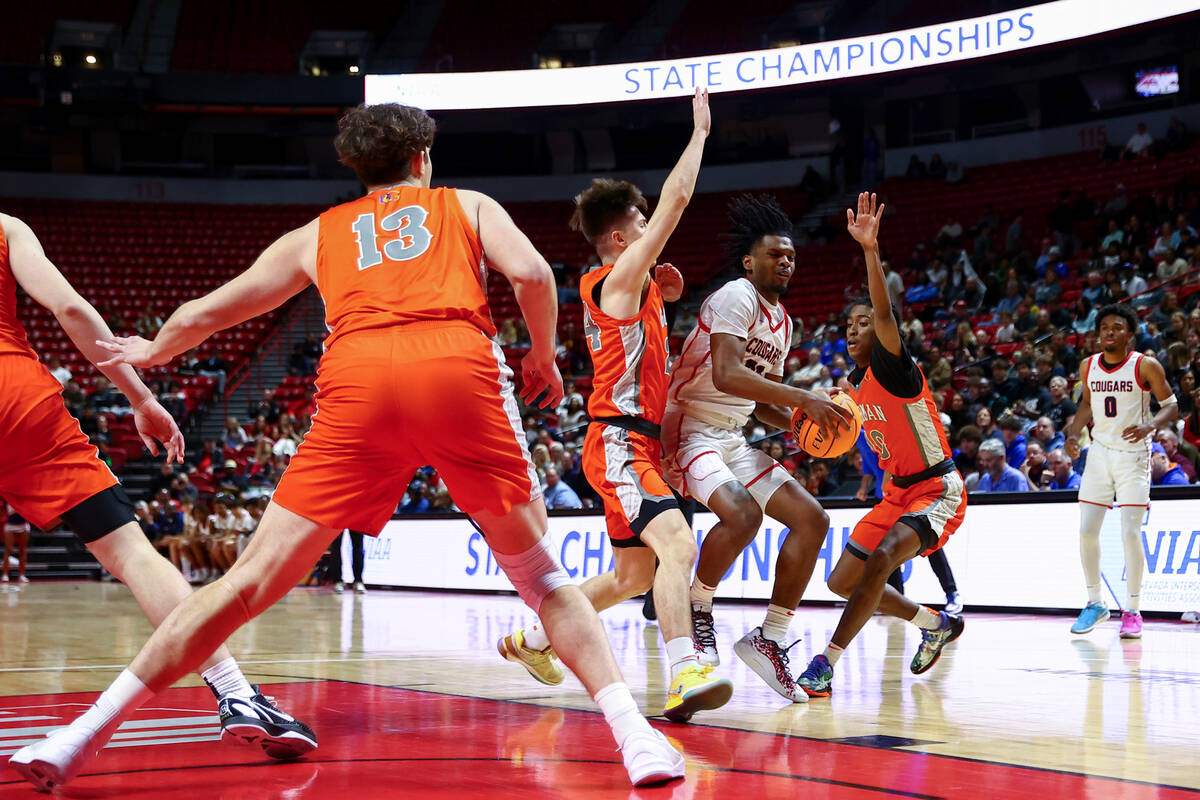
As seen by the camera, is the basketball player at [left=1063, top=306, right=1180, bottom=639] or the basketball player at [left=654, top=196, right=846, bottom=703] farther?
the basketball player at [left=1063, top=306, right=1180, bottom=639]

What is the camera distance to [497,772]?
3.27m

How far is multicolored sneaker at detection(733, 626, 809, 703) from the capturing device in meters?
4.76

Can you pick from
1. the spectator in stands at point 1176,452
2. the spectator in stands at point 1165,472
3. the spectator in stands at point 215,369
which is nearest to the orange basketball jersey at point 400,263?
the spectator in stands at point 1165,472

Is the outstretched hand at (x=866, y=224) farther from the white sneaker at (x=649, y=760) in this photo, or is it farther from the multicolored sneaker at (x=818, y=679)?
the white sneaker at (x=649, y=760)

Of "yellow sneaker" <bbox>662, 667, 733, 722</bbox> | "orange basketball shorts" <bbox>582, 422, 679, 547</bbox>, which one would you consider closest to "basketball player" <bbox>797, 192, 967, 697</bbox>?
"orange basketball shorts" <bbox>582, 422, 679, 547</bbox>

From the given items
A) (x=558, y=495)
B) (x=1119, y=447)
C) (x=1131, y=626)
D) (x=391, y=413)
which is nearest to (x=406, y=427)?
(x=391, y=413)

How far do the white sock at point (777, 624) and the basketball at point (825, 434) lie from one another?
64cm

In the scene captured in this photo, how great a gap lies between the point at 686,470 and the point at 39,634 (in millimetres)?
5247

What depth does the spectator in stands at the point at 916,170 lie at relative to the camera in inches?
928

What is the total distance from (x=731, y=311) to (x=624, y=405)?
1.97 feet

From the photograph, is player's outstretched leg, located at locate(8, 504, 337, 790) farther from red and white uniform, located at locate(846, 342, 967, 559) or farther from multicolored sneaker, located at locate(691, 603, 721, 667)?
red and white uniform, located at locate(846, 342, 967, 559)

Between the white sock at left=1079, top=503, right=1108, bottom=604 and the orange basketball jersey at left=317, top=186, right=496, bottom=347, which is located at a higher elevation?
the orange basketball jersey at left=317, top=186, right=496, bottom=347

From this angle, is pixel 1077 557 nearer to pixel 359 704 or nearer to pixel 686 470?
pixel 686 470

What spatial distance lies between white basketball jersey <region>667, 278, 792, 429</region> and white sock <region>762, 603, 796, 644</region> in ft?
2.52
